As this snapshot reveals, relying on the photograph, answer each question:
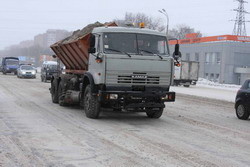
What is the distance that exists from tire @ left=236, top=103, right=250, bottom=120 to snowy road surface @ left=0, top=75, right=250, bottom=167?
0.74 m

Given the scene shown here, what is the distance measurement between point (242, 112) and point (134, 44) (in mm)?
4968

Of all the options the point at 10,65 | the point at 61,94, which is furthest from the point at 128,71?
the point at 10,65

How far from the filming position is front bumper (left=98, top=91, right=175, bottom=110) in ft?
34.8

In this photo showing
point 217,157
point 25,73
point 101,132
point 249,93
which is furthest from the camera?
point 25,73

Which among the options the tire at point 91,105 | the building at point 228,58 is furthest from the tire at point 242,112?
the building at point 228,58

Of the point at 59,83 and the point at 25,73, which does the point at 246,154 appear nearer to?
the point at 59,83

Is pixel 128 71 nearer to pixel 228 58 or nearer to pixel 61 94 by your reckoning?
pixel 61 94

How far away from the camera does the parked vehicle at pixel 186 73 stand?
1679 inches

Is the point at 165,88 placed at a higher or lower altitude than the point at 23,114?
higher

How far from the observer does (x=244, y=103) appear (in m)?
13.2

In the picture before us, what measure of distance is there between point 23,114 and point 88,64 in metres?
2.56

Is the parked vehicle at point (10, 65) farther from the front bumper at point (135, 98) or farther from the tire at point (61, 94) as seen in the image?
the front bumper at point (135, 98)

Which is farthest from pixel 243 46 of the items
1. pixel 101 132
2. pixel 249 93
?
pixel 101 132

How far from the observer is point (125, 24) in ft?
40.2
